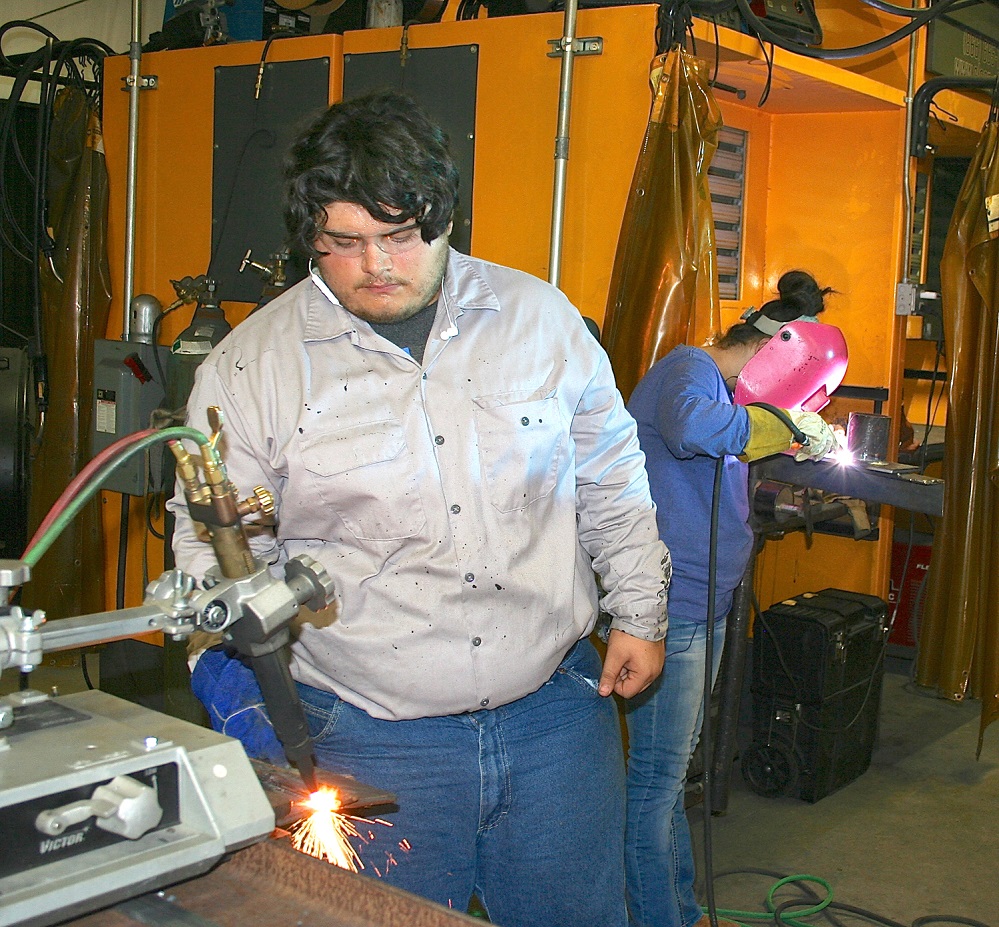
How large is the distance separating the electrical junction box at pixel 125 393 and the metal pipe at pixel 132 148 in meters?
0.22

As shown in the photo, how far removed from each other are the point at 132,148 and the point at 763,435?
2340 millimetres

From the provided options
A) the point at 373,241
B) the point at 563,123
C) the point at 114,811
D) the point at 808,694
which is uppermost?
the point at 563,123

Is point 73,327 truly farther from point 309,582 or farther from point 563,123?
point 309,582

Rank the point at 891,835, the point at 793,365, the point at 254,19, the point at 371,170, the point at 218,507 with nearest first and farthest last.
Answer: the point at 218,507 → the point at 371,170 → the point at 793,365 → the point at 891,835 → the point at 254,19

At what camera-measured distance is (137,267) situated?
390 cm

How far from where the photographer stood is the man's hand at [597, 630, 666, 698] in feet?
5.80

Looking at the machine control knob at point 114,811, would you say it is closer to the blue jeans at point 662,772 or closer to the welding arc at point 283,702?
the welding arc at point 283,702

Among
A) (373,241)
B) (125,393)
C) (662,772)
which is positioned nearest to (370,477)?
(373,241)

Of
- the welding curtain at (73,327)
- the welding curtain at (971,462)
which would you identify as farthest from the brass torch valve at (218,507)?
the welding curtain at (73,327)

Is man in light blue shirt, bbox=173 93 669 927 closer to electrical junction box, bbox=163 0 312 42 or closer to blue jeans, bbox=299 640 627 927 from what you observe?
blue jeans, bbox=299 640 627 927

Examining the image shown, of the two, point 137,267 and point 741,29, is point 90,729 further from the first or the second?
point 137,267

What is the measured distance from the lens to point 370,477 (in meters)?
1.57

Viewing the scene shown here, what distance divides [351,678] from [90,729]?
58 centimetres

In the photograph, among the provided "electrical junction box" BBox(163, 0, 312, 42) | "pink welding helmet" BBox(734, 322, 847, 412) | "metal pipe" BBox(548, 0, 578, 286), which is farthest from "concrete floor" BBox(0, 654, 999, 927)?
"electrical junction box" BBox(163, 0, 312, 42)
